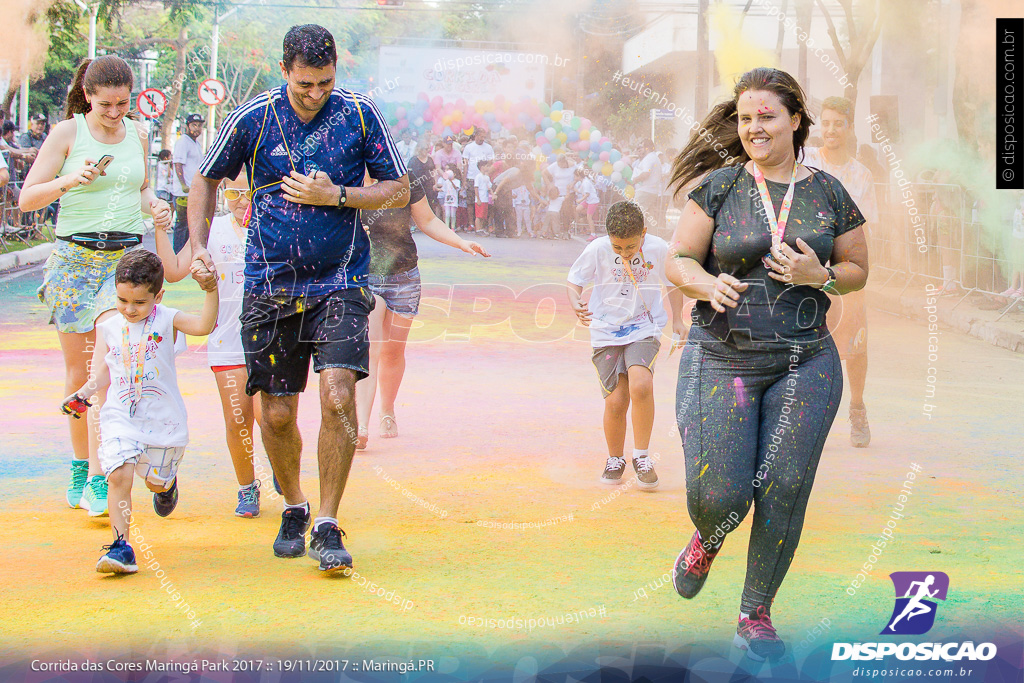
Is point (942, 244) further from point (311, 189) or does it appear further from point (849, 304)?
point (311, 189)

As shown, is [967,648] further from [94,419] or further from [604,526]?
[94,419]

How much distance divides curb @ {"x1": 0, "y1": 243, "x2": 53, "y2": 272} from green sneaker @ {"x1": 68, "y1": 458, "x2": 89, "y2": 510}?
9.61 meters

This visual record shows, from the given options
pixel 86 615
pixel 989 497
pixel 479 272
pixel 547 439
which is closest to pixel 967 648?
pixel 989 497

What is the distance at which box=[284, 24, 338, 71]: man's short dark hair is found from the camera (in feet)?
12.7

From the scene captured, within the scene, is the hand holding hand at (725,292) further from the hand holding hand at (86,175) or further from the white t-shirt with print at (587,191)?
the white t-shirt with print at (587,191)

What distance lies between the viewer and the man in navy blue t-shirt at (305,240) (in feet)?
13.0

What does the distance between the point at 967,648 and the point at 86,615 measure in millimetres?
2788

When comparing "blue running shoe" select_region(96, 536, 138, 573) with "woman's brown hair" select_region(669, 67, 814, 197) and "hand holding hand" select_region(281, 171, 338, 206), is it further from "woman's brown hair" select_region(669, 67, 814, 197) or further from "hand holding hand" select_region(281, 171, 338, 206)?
"woman's brown hair" select_region(669, 67, 814, 197)

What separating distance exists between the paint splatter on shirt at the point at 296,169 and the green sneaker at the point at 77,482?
1.36 meters

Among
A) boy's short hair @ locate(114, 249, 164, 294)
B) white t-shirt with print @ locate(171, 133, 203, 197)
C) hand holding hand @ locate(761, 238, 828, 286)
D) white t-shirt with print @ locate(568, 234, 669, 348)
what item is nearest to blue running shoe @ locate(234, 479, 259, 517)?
boy's short hair @ locate(114, 249, 164, 294)

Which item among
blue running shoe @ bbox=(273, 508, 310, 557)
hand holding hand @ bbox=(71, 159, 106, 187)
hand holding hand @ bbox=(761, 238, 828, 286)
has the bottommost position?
blue running shoe @ bbox=(273, 508, 310, 557)

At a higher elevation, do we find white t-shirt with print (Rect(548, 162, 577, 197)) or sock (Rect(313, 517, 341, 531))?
white t-shirt with print (Rect(548, 162, 577, 197))

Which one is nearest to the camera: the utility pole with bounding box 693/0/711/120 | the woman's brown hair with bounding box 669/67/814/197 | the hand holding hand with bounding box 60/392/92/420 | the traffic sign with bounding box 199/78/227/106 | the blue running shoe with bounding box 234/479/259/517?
the woman's brown hair with bounding box 669/67/814/197

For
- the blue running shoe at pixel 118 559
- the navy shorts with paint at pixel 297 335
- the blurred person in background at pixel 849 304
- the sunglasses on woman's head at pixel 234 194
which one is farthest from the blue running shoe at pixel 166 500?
the blurred person in background at pixel 849 304
